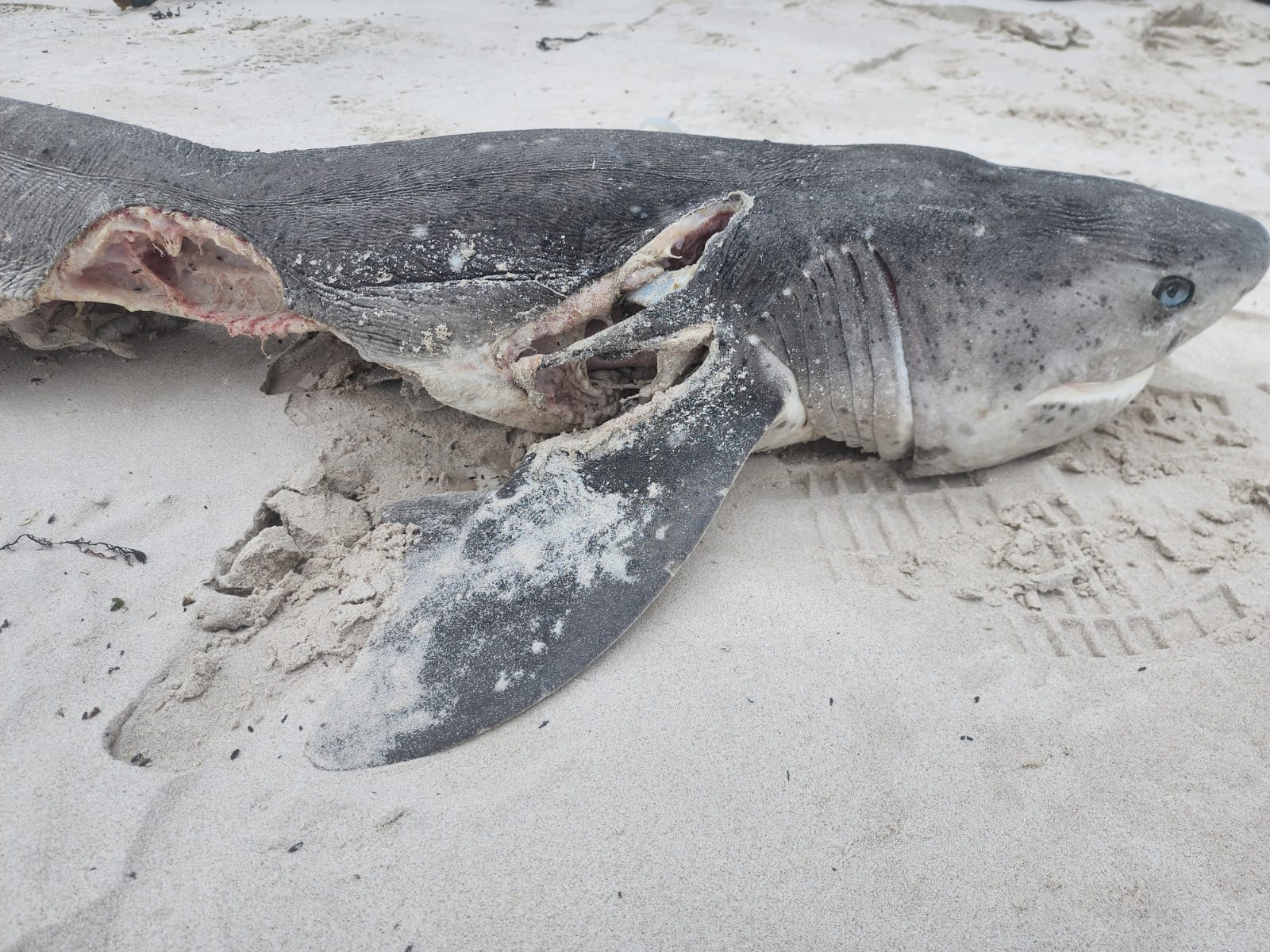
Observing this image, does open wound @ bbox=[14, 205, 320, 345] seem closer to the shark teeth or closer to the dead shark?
the dead shark

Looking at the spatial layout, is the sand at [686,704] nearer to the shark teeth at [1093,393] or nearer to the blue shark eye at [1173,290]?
the shark teeth at [1093,393]

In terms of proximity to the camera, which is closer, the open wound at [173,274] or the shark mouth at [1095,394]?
the shark mouth at [1095,394]

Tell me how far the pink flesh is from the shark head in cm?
193

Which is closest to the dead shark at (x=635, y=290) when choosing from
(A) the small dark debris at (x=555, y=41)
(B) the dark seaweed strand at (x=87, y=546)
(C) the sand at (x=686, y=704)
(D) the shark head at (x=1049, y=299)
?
(D) the shark head at (x=1049, y=299)

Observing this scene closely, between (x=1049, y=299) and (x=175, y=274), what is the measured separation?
2.75 metres

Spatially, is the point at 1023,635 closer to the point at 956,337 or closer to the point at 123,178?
the point at 956,337

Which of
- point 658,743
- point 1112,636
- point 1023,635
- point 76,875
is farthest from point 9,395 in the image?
point 1112,636

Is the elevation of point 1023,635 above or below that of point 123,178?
below

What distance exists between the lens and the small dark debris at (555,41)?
6.16 m

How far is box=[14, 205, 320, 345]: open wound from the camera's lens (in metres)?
2.62

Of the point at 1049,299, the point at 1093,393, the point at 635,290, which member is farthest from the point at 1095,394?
the point at 635,290

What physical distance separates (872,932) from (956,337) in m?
1.58

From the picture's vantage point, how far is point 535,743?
1.89m

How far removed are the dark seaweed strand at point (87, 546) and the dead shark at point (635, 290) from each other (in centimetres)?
74
